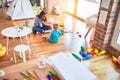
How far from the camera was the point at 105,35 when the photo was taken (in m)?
2.29

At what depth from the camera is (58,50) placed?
2602 millimetres

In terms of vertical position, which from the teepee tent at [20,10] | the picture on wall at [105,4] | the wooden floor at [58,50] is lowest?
the wooden floor at [58,50]

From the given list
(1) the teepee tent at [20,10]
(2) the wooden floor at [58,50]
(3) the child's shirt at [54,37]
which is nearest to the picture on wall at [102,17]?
(2) the wooden floor at [58,50]

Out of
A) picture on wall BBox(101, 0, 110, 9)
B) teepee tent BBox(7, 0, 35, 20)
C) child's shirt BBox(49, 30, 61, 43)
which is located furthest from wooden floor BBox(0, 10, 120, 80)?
picture on wall BBox(101, 0, 110, 9)

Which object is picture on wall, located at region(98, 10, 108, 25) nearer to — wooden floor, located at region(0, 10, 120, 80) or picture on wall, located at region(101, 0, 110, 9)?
picture on wall, located at region(101, 0, 110, 9)

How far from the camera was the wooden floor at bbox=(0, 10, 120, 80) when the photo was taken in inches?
60.9

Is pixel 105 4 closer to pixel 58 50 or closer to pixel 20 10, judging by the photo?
pixel 58 50

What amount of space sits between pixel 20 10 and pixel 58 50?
2.06 metres

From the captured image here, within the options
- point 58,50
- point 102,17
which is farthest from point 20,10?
point 102,17

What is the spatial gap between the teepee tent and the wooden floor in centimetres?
20

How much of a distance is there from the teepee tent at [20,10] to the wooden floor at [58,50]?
7.9 inches

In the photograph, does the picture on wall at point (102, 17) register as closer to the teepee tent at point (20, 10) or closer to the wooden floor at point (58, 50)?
the wooden floor at point (58, 50)

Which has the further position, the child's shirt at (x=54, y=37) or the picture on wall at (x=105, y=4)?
the child's shirt at (x=54, y=37)

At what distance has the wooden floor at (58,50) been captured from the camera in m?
1.55
